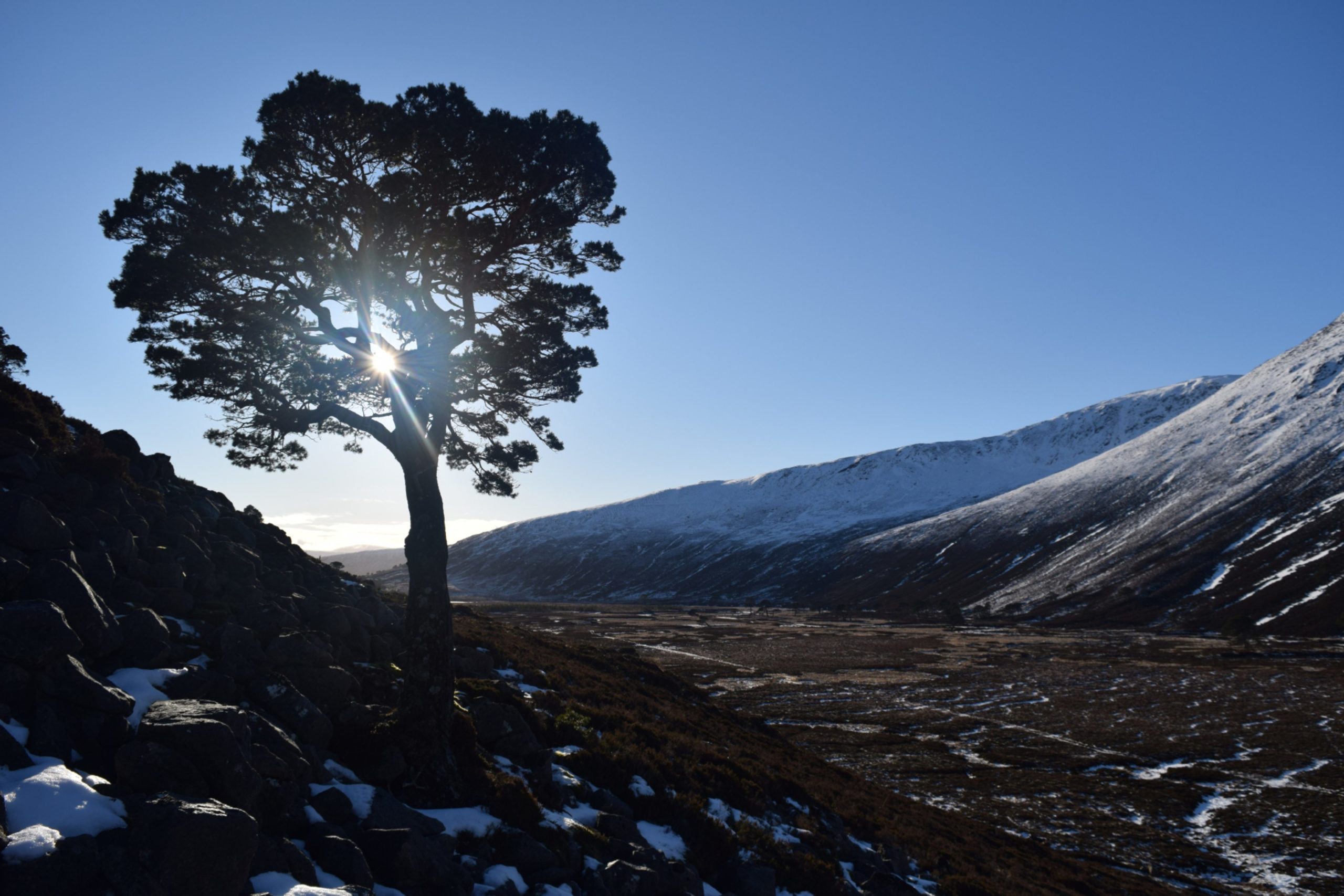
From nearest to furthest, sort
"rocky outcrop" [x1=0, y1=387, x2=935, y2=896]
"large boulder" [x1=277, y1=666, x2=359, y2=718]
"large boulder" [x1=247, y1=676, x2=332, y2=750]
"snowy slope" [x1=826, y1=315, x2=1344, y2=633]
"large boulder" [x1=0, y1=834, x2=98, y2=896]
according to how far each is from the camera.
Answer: "large boulder" [x1=0, y1=834, x2=98, y2=896] → "rocky outcrop" [x1=0, y1=387, x2=935, y2=896] → "large boulder" [x1=247, y1=676, x2=332, y2=750] → "large boulder" [x1=277, y1=666, x2=359, y2=718] → "snowy slope" [x1=826, y1=315, x2=1344, y2=633]

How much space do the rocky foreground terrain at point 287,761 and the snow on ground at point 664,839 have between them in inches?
2.7

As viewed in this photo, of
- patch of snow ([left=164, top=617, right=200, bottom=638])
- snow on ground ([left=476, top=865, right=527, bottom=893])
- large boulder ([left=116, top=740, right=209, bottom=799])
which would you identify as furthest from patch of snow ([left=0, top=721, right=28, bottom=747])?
snow on ground ([left=476, top=865, right=527, bottom=893])

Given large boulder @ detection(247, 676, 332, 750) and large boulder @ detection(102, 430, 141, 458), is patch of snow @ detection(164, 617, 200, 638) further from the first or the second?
large boulder @ detection(102, 430, 141, 458)

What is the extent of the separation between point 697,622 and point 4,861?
150m

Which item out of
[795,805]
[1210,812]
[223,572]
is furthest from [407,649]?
[1210,812]

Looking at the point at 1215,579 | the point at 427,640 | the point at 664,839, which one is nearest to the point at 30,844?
the point at 427,640

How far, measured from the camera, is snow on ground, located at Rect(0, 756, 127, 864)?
615cm

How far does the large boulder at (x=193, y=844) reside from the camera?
6.55 meters

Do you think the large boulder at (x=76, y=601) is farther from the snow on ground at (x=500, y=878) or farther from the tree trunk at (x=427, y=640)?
the snow on ground at (x=500, y=878)

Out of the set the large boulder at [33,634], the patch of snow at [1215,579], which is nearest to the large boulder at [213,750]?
the large boulder at [33,634]

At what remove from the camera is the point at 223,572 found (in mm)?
15945

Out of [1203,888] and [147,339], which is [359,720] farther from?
[1203,888]

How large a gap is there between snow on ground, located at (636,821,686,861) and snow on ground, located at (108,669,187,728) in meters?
8.50

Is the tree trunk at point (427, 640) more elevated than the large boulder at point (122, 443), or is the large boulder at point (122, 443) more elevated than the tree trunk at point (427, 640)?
the large boulder at point (122, 443)
